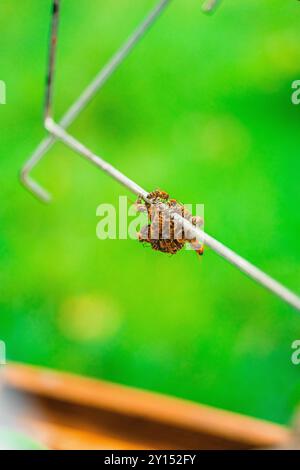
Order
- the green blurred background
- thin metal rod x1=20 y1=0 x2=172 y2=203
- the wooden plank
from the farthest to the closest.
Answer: the green blurred background, the wooden plank, thin metal rod x1=20 y1=0 x2=172 y2=203

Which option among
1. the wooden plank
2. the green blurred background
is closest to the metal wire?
the wooden plank

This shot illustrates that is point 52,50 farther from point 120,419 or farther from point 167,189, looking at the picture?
point 167,189

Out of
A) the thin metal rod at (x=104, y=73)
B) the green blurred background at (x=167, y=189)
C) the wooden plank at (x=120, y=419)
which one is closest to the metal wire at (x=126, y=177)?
the thin metal rod at (x=104, y=73)

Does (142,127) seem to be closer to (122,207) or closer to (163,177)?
(163,177)

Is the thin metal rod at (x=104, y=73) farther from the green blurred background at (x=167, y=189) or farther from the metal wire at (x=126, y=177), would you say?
the green blurred background at (x=167, y=189)

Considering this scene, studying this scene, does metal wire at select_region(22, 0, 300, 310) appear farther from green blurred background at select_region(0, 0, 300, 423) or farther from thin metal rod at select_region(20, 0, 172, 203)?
green blurred background at select_region(0, 0, 300, 423)

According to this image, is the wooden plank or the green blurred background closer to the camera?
the wooden plank

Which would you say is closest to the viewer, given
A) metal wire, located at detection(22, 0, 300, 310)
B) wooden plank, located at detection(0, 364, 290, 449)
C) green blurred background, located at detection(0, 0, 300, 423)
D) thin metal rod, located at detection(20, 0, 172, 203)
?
metal wire, located at detection(22, 0, 300, 310)

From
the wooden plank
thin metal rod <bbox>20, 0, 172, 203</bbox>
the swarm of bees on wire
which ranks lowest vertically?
the wooden plank
